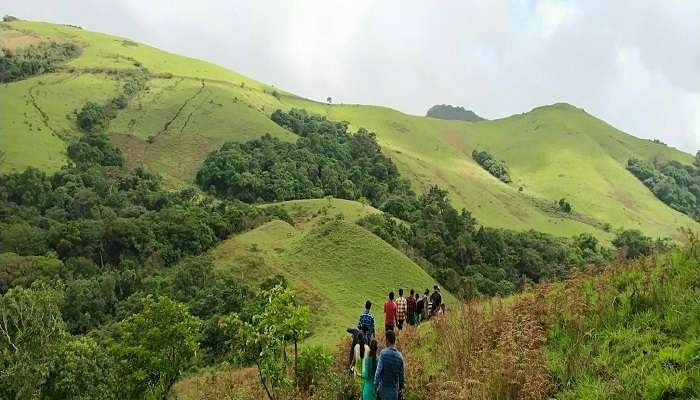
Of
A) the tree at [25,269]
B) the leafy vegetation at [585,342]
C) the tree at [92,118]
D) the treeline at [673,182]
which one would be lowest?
the tree at [25,269]

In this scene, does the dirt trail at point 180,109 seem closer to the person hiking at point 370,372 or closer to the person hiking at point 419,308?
the person hiking at point 419,308

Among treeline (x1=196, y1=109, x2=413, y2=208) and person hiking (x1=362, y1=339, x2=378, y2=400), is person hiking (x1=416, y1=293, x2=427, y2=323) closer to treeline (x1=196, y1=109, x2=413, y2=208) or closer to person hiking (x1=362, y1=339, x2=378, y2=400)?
person hiking (x1=362, y1=339, x2=378, y2=400)

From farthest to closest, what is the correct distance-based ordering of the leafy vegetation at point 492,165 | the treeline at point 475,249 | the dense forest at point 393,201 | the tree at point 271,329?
1. the leafy vegetation at point 492,165
2. the dense forest at point 393,201
3. the treeline at point 475,249
4. the tree at point 271,329

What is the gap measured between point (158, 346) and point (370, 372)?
17.4 metres

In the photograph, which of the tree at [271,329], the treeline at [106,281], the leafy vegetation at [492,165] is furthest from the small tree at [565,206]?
the tree at [271,329]

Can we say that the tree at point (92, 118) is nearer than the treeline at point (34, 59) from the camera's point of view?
Yes

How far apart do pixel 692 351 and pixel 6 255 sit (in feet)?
214

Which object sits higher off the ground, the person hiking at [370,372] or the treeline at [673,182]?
the treeline at [673,182]

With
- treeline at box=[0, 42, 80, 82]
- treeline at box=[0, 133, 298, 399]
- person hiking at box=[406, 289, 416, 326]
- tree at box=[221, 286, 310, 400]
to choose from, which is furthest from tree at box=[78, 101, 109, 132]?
tree at box=[221, 286, 310, 400]

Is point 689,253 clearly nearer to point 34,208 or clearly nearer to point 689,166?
point 34,208

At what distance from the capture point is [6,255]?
57.4m

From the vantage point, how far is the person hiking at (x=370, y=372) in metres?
9.41

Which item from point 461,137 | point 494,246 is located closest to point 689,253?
point 494,246

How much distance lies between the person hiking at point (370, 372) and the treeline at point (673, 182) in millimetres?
167723
